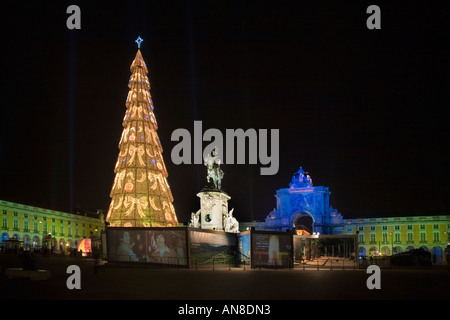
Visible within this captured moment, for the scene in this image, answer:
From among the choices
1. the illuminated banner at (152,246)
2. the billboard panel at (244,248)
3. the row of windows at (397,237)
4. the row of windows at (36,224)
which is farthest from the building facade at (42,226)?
the row of windows at (397,237)

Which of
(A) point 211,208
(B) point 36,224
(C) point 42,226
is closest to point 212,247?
(A) point 211,208

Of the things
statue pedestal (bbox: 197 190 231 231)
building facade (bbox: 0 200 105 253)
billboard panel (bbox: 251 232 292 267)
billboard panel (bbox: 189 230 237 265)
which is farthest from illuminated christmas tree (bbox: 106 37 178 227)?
building facade (bbox: 0 200 105 253)

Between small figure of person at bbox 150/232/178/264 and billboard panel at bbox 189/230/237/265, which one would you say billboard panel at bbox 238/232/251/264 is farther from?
small figure of person at bbox 150/232/178/264

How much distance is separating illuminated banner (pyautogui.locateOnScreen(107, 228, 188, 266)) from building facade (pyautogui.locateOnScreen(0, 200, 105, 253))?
3152 centimetres

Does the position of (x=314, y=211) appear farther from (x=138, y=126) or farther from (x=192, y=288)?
(x=192, y=288)

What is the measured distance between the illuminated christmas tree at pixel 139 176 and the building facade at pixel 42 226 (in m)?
21.4

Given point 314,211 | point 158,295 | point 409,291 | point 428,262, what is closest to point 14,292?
point 158,295

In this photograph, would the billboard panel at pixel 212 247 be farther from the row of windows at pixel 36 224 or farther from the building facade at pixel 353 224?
the building facade at pixel 353 224

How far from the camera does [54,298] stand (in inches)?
516

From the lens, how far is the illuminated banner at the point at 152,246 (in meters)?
28.5

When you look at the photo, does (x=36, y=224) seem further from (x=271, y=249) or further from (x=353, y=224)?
(x=353, y=224)

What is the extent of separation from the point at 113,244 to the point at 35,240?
51.2m

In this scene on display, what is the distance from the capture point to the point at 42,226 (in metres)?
76.8

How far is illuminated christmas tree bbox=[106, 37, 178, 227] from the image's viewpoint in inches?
1559
